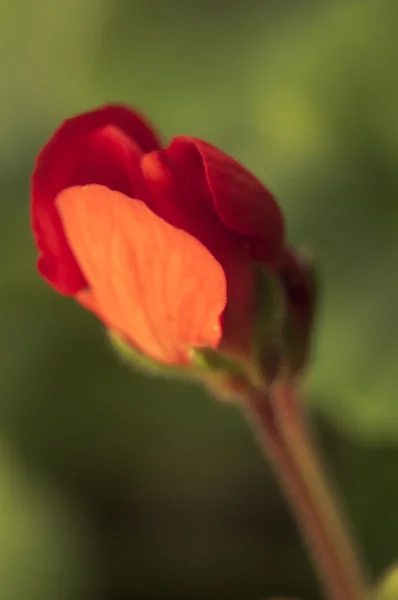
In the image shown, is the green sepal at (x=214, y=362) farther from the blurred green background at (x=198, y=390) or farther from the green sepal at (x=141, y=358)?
the blurred green background at (x=198, y=390)

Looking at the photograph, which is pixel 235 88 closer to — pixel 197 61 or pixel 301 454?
pixel 197 61

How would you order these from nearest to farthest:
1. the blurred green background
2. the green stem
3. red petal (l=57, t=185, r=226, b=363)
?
red petal (l=57, t=185, r=226, b=363)
the green stem
the blurred green background

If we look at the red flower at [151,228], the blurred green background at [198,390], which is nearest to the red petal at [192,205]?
the red flower at [151,228]

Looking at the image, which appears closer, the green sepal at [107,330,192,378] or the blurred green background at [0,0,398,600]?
the green sepal at [107,330,192,378]

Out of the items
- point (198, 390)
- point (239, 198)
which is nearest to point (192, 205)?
point (239, 198)

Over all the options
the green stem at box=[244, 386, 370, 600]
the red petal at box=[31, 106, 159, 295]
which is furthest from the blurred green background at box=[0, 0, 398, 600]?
the red petal at box=[31, 106, 159, 295]

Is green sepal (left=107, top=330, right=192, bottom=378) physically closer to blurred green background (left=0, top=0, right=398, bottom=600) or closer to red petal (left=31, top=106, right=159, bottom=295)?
red petal (left=31, top=106, right=159, bottom=295)

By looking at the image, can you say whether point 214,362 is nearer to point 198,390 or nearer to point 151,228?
point 151,228

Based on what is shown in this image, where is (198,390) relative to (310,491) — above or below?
above

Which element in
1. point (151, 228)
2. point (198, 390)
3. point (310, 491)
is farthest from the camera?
point (198, 390)
